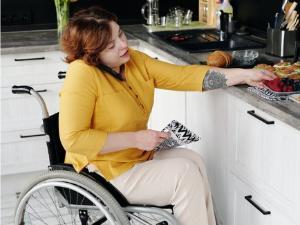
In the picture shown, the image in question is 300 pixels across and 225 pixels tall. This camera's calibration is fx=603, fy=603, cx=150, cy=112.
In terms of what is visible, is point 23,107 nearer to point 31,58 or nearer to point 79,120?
point 31,58

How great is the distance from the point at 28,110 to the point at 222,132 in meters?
1.42

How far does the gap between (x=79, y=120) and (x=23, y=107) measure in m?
1.46

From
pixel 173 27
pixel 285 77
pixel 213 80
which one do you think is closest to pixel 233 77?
pixel 213 80

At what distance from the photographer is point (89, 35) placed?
209cm

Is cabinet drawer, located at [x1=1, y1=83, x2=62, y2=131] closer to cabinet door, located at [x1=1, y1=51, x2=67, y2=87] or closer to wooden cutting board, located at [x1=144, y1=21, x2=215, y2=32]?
cabinet door, located at [x1=1, y1=51, x2=67, y2=87]

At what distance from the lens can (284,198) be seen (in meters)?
2.00

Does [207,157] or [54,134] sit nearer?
[54,134]

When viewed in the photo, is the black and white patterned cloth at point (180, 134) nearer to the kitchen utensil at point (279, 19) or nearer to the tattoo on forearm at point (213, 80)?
the tattoo on forearm at point (213, 80)

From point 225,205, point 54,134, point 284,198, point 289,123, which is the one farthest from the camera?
→ point 225,205

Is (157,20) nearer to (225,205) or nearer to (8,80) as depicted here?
(8,80)

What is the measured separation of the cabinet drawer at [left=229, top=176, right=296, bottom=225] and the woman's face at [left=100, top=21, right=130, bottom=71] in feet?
2.13

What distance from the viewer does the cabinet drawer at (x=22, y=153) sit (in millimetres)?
3447

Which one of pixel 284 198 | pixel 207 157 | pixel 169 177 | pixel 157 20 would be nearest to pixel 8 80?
pixel 157 20

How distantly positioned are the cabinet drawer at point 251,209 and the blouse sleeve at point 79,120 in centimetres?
60
